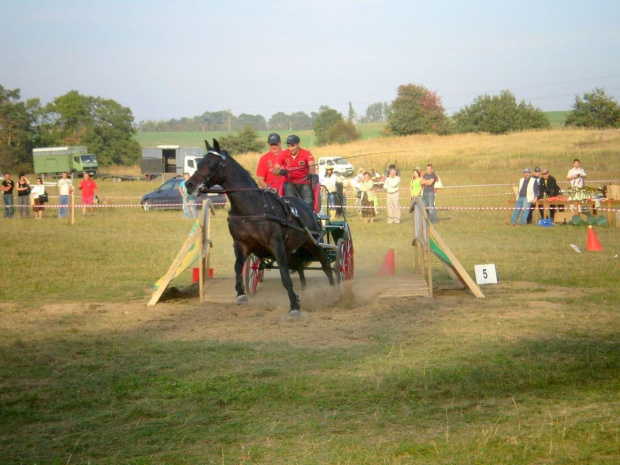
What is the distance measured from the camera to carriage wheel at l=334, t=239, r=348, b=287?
11.0 meters

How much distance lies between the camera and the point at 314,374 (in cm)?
672

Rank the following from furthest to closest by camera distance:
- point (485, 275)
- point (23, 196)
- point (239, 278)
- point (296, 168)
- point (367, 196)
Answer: point (23, 196) → point (367, 196) → point (485, 275) → point (296, 168) → point (239, 278)

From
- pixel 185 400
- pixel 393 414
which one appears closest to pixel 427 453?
pixel 393 414

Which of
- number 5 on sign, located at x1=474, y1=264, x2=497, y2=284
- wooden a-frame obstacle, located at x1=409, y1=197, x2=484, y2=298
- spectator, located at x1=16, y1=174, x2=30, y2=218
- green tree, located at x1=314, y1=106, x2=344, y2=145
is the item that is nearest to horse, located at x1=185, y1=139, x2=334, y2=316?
wooden a-frame obstacle, located at x1=409, y1=197, x2=484, y2=298

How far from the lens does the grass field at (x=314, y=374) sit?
4.93 m

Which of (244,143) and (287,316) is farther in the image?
(244,143)

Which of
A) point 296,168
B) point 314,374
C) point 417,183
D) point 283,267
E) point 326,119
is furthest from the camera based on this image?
point 326,119

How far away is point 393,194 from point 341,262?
13998 millimetres

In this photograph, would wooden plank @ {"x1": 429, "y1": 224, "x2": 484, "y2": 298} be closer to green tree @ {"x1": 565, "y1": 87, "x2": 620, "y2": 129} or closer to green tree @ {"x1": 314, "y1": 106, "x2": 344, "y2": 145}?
green tree @ {"x1": 565, "y1": 87, "x2": 620, "y2": 129}

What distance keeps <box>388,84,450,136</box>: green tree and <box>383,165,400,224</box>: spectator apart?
150ft

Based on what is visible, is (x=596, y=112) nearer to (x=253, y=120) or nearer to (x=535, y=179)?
(x=535, y=179)

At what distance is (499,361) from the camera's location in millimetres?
7000

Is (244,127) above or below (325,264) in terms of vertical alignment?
above

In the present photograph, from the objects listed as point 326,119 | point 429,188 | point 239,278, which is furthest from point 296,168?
point 326,119
